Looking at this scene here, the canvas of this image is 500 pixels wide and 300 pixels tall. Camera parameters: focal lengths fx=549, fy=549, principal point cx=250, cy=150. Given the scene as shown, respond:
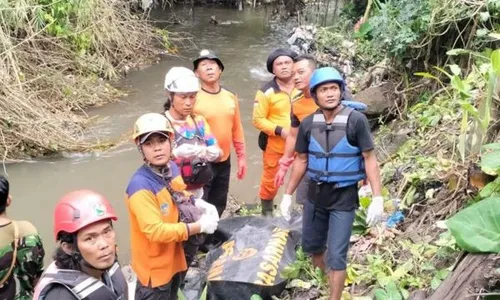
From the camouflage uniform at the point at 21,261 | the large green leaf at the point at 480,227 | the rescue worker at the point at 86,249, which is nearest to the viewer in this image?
the rescue worker at the point at 86,249

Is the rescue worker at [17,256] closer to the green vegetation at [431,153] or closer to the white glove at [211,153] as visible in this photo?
the white glove at [211,153]

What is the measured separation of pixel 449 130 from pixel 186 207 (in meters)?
2.90

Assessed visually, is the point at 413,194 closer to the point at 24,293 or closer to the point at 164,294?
the point at 164,294

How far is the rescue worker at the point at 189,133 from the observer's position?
3844 mm

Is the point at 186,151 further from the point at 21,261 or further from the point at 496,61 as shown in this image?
the point at 496,61

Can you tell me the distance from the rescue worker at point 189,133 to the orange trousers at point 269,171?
0.91 m

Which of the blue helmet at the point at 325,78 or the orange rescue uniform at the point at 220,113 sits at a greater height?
the blue helmet at the point at 325,78

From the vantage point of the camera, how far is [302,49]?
1159 centimetres

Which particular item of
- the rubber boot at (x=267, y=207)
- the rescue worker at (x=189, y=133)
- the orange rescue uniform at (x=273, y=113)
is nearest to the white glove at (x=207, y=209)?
the rescue worker at (x=189, y=133)

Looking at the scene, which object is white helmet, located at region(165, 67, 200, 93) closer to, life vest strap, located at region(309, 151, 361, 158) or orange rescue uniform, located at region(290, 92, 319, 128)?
orange rescue uniform, located at region(290, 92, 319, 128)

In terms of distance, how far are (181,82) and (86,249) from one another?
5.96 ft

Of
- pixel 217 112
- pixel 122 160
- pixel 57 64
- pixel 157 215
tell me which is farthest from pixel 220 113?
pixel 57 64

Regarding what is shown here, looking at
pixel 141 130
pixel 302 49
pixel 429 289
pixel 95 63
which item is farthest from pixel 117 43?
pixel 429 289

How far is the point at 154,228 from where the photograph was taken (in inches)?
120
